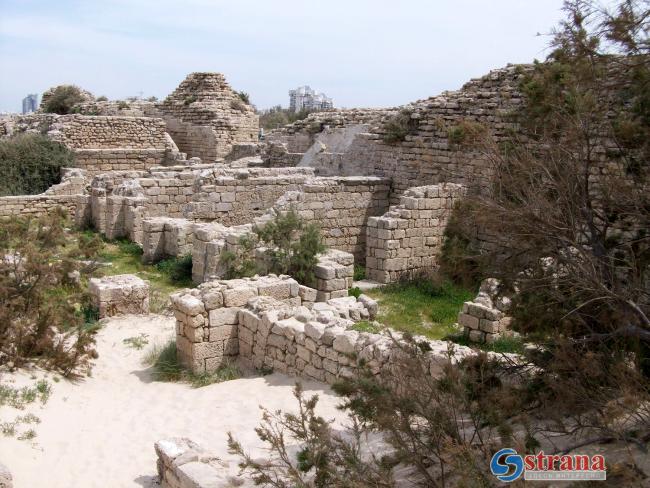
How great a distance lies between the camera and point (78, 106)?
2623cm

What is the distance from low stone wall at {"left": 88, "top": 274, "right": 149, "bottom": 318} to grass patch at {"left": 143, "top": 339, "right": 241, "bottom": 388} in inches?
65.3

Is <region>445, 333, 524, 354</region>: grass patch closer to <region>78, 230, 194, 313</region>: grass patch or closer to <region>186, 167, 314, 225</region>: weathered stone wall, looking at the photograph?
<region>78, 230, 194, 313</region>: grass patch

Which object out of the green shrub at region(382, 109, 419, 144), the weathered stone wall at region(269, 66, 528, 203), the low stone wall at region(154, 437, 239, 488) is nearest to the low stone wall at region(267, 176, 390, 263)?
the weathered stone wall at region(269, 66, 528, 203)

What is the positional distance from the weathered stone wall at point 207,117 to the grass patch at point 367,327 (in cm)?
1610

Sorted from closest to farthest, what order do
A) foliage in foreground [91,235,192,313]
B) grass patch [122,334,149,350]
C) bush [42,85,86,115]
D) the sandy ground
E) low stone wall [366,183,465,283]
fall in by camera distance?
1. the sandy ground
2. grass patch [122,334,149,350]
3. foliage in foreground [91,235,192,313]
4. low stone wall [366,183,465,283]
5. bush [42,85,86,115]

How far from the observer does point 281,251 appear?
1081cm

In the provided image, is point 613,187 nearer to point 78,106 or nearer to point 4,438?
point 4,438

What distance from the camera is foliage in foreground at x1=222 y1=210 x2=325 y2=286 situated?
10.6 metres

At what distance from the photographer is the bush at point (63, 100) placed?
87.5 feet

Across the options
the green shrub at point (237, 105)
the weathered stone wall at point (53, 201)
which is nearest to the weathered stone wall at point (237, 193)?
the weathered stone wall at point (53, 201)

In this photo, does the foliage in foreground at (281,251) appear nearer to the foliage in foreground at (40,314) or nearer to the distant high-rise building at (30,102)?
the foliage in foreground at (40,314)

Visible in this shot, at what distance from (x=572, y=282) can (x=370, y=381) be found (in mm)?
1618

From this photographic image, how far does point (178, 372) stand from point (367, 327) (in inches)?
94.9

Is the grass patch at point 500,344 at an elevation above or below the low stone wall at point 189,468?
above
